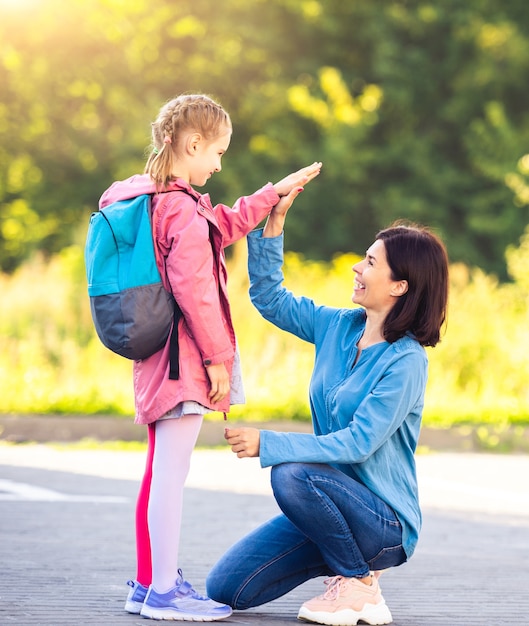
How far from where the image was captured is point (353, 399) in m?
4.15

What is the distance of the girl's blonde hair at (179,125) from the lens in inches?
161

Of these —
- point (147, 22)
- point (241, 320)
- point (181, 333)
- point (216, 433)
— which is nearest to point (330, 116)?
point (147, 22)

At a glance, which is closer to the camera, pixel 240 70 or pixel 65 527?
pixel 65 527

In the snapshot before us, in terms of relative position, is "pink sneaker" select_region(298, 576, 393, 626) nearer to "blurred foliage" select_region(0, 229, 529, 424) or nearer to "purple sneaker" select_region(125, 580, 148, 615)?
"purple sneaker" select_region(125, 580, 148, 615)

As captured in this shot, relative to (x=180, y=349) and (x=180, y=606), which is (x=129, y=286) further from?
(x=180, y=606)

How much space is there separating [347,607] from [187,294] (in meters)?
1.21

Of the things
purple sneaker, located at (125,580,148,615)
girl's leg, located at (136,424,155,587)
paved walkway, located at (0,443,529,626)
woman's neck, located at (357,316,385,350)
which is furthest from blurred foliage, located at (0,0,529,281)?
purple sneaker, located at (125,580,148,615)

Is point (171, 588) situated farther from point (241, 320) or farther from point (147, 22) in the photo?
point (147, 22)

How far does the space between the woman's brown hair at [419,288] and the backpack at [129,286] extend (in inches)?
31.8

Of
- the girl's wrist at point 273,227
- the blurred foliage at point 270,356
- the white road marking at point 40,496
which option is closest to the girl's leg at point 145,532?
the girl's wrist at point 273,227

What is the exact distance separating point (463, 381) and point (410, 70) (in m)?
16.8

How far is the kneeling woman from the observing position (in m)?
3.98

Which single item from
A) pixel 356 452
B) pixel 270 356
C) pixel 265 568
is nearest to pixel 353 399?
pixel 356 452

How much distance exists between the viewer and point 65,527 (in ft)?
20.3
